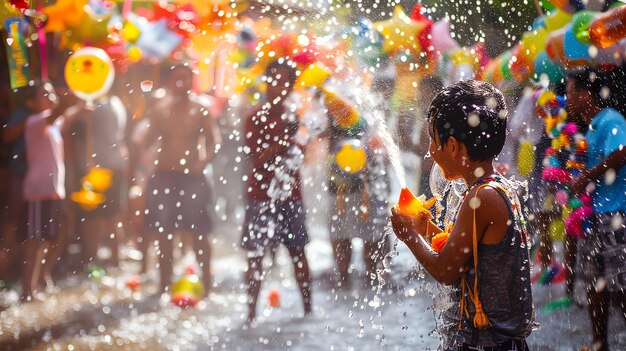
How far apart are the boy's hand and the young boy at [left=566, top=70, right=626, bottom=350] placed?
5.92ft

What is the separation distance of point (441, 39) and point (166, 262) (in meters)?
2.78

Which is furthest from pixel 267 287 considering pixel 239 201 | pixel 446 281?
pixel 239 201

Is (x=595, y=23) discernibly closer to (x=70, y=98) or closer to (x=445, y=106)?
(x=445, y=106)

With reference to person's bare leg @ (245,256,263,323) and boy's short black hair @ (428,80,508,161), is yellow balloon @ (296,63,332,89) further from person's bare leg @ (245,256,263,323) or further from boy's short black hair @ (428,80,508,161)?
boy's short black hair @ (428,80,508,161)

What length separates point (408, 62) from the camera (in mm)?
4512

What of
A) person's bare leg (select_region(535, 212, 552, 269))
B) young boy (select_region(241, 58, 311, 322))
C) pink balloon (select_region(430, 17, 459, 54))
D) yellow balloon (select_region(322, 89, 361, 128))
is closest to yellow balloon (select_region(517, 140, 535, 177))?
person's bare leg (select_region(535, 212, 552, 269))

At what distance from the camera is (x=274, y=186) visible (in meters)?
4.80

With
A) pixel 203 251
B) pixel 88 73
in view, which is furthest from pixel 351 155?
pixel 88 73

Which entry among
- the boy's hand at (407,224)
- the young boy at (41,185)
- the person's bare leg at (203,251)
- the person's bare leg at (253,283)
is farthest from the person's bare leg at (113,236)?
the boy's hand at (407,224)

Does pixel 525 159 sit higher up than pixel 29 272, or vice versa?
pixel 525 159

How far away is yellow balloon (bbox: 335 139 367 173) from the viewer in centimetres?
423

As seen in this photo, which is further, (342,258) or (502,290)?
(342,258)

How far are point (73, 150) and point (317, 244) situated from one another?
11.8 ft

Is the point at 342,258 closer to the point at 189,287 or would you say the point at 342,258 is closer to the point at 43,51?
the point at 189,287
